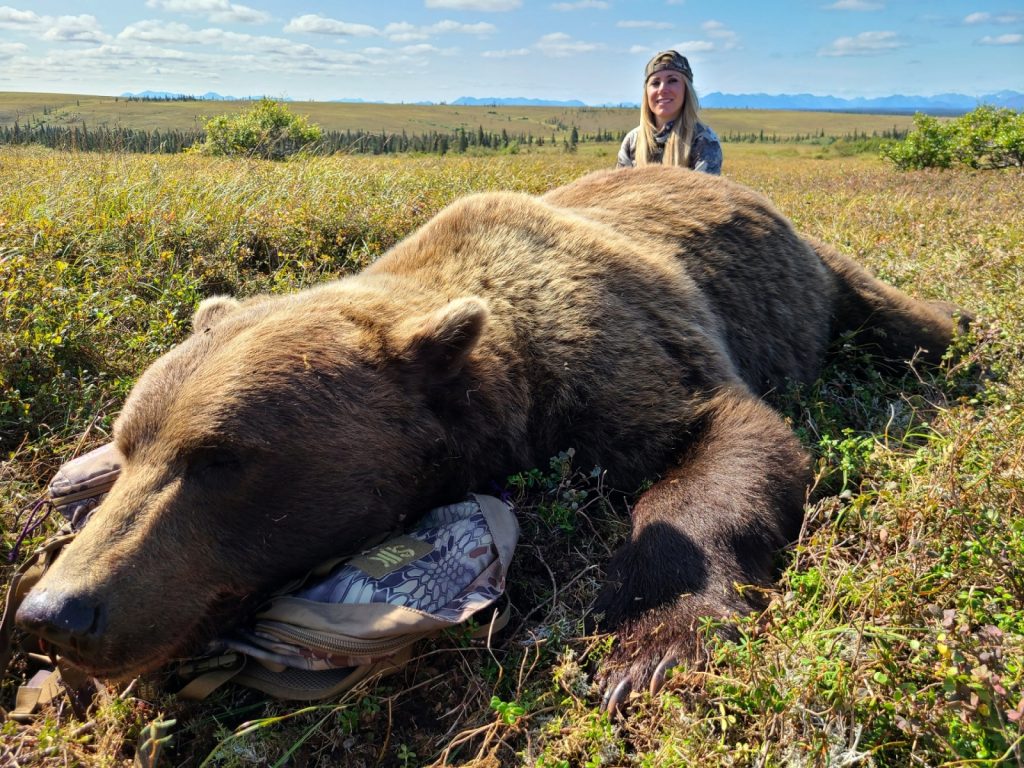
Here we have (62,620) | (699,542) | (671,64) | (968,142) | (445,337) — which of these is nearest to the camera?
(62,620)

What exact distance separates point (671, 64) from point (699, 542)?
5.69m

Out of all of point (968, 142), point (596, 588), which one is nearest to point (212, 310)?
point (596, 588)

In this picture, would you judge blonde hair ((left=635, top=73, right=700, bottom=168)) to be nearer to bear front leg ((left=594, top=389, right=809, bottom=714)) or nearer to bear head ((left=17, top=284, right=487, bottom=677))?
bear front leg ((left=594, top=389, right=809, bottom=714))

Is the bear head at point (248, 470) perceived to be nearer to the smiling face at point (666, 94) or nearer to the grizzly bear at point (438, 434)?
the grizzly bear at point (438, 434)

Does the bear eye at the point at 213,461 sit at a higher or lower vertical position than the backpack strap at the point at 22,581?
higher

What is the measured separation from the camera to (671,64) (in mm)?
6820

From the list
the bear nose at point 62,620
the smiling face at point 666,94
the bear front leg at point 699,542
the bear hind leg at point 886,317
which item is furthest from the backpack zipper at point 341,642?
the smiling face at point 666,94

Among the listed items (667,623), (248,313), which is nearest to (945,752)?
(667,623)

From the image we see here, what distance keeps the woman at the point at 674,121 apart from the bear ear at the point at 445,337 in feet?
15.4

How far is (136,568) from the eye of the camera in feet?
6.61

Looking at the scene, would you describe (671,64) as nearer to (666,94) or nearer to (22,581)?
(666,94)

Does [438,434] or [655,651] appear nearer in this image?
[655,651]

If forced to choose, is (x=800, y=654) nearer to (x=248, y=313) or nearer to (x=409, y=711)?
(x=409, y=711)

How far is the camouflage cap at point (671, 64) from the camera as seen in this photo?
268 inches
